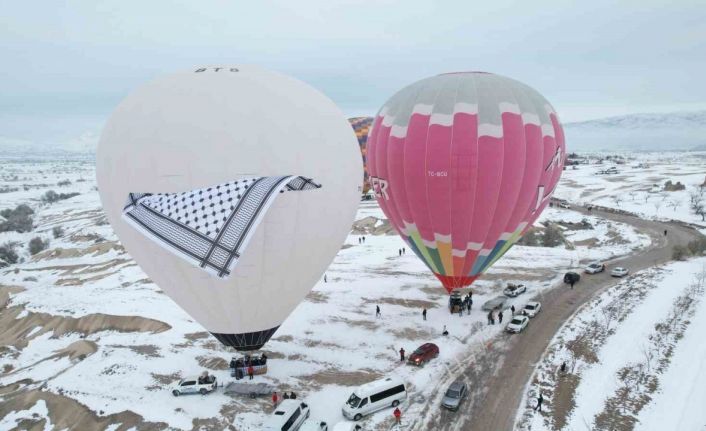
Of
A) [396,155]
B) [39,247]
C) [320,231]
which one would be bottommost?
[39,247]

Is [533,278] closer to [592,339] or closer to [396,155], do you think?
[592,339]

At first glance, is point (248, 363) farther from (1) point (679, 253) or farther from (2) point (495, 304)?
(1) point (679, 253)

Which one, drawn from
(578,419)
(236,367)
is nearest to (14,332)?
(236,367)

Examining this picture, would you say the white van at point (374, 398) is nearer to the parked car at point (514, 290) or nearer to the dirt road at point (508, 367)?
the dirt road at point (508, 367)

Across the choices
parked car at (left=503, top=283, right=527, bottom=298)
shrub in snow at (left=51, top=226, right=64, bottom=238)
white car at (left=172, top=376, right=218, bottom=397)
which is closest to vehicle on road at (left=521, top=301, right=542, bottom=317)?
parked car at (left=503, top=283, right=527, bottom=298)

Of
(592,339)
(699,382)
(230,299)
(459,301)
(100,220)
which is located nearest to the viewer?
(230,299)

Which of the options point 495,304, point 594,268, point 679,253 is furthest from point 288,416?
point 679,253
